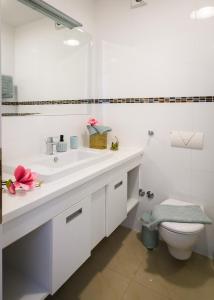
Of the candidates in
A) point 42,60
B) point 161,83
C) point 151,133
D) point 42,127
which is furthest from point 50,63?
point 151,133

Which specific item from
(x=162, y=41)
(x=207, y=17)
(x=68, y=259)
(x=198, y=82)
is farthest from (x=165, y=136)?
(x=68, y=259)

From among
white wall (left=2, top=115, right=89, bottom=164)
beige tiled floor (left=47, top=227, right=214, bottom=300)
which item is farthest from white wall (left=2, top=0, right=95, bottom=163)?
beige tiled floor (left=47, top=227, right=214, bottom=300)

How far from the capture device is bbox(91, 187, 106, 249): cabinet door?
147 cm

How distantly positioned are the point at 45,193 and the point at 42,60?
119 cm

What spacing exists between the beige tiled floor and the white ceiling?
187 centimetres

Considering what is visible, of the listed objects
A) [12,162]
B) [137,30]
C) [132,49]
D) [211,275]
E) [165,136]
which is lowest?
[211,275]

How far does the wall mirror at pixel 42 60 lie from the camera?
1429 millimetres

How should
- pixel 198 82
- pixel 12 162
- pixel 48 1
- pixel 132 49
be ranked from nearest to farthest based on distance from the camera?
pixel 12 162 < pixel 48 1 < pixel 198 82 < pixel 132 49

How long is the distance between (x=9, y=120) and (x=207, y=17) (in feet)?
5.60

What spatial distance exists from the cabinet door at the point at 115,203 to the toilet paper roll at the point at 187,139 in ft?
1.87

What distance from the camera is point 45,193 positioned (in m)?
1.02

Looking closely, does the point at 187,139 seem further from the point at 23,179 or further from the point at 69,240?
the point at 23,179

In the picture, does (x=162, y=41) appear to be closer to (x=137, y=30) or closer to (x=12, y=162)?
(x=137, y=30)

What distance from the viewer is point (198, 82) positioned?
176 cm
